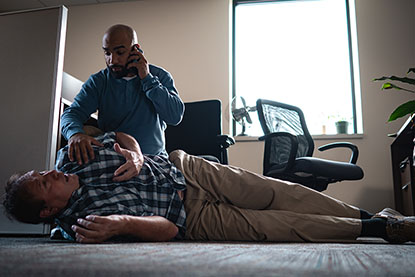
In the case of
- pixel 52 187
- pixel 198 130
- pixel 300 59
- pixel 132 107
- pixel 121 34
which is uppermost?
pixel 300 59

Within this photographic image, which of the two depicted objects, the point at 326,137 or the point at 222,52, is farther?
the point at 222,52

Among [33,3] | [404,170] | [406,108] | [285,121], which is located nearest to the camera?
[406,108]

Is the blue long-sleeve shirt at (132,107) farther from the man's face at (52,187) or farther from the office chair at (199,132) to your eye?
the office chair at (199,132)

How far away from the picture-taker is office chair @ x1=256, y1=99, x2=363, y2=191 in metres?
2.57

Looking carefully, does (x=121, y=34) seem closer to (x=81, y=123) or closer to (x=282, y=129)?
(x=81, y=123)

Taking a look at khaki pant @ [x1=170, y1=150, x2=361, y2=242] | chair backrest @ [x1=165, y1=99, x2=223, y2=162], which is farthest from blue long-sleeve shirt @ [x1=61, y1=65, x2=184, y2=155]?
chair backrest @ [x1=165, y1=99, x2=223, y2=162]

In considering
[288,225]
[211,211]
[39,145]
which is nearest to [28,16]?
[39,145]

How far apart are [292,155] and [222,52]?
6.29 ft

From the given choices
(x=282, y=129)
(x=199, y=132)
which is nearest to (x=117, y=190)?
(x=199, y=132)

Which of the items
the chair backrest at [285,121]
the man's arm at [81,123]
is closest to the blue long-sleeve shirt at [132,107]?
the man's arm at [81,123]

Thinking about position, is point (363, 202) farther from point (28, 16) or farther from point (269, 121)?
point (28, 16)

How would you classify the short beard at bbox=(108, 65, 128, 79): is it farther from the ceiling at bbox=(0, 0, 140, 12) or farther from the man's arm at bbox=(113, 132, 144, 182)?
the ceiling at bbox=(0, 0, 140, 12)

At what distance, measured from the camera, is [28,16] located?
2234 mm

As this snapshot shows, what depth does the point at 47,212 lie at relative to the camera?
122 centimetres
